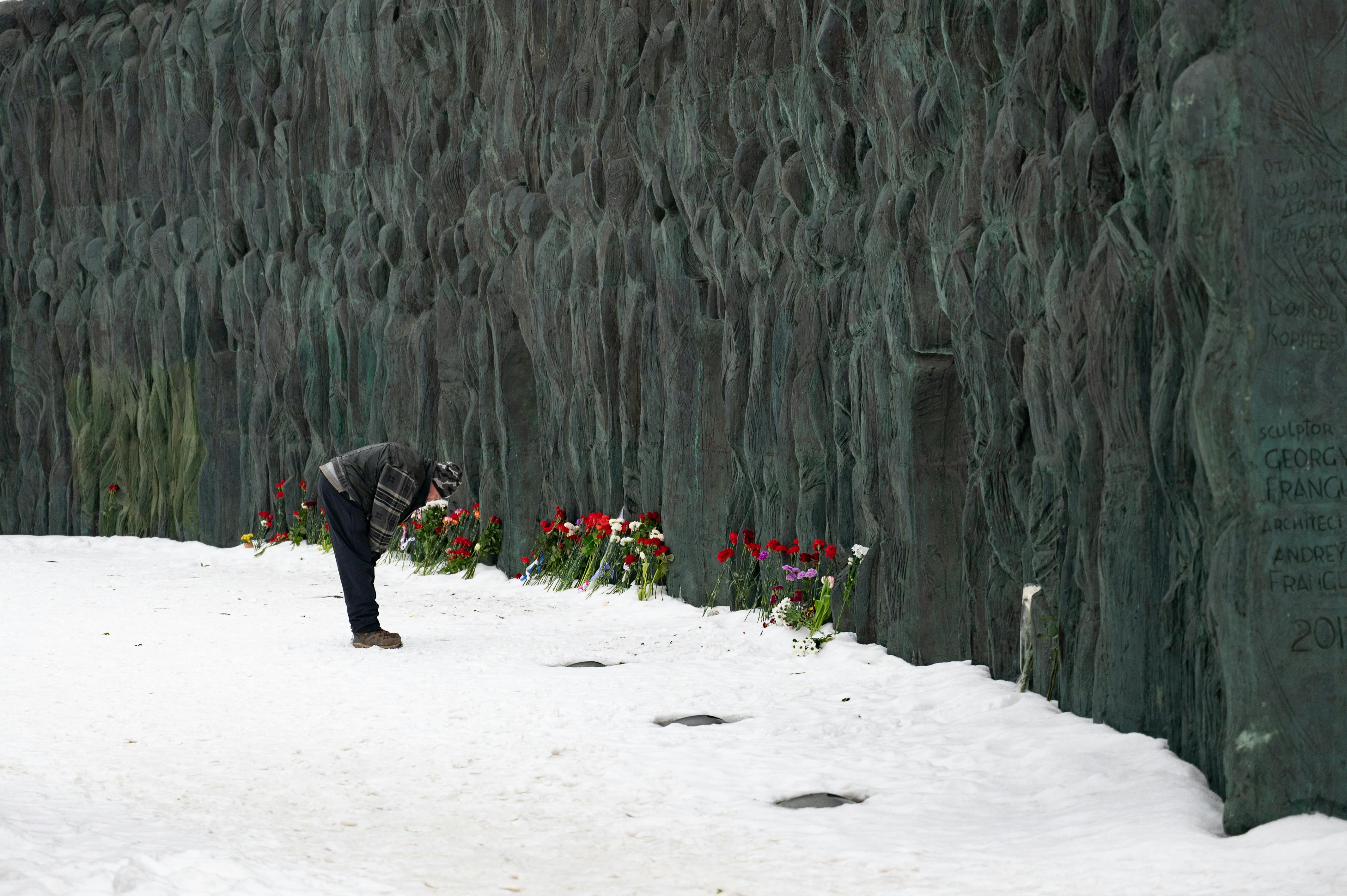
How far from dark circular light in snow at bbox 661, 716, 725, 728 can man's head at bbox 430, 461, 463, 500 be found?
2.21 metres

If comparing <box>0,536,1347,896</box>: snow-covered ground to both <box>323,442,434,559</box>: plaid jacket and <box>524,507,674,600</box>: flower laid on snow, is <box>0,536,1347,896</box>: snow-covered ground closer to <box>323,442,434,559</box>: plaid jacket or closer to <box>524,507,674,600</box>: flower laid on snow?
<box>323,442,434,559</box>: plaid jacket

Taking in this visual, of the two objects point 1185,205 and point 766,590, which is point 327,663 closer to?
point 766,590

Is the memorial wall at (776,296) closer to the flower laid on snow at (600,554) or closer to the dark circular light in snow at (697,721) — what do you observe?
the flower laid on snow at (600,554)

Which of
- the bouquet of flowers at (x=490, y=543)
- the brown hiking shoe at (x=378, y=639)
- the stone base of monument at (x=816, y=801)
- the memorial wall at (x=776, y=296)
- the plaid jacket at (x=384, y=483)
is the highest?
the memorial wall at (x=776, y=296)

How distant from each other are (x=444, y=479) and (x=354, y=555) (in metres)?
0.60

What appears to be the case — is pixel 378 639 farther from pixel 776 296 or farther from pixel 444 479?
pixel 776 296

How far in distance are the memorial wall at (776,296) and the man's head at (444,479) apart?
6.01 feet

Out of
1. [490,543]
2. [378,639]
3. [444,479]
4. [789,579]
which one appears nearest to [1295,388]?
[789,579]

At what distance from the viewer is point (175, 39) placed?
49.4 ft

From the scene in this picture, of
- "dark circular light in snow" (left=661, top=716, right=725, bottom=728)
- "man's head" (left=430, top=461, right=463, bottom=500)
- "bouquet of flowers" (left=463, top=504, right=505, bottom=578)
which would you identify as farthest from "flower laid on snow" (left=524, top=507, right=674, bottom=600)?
"dark circular light in snow" (left=661, top=716, right=725, bottom=728)

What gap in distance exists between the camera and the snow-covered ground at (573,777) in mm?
3875

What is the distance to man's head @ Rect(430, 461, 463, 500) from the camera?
7648mm

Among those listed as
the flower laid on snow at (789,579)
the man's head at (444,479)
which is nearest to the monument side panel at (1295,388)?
the flower laid on snow at (789,579)

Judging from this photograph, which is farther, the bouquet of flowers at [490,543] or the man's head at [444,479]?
the bouquet of flowers at [490,543]
